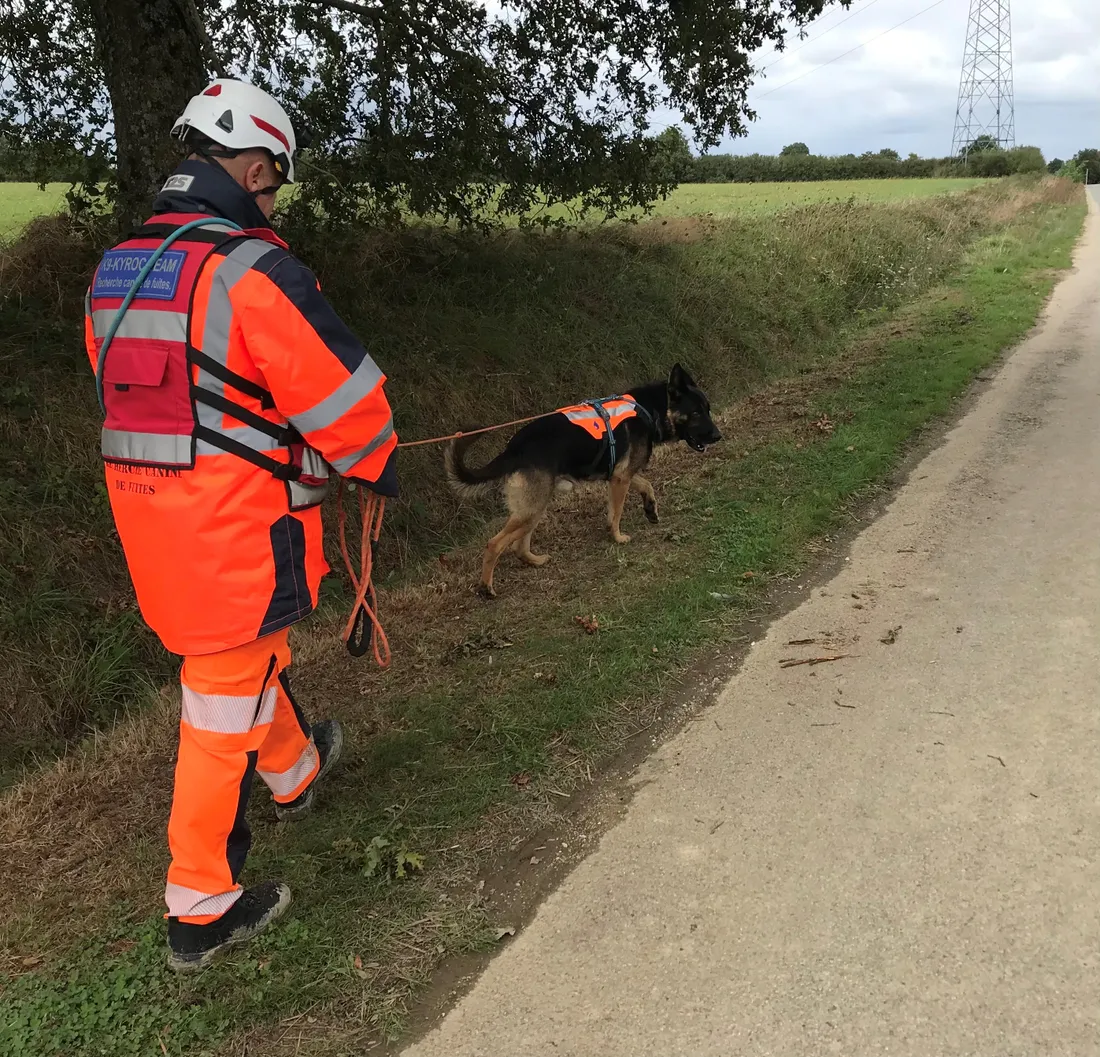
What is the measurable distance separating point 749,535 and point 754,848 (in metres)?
2.95

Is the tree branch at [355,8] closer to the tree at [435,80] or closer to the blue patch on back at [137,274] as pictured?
the tree at [435,80]

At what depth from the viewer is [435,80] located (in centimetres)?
813

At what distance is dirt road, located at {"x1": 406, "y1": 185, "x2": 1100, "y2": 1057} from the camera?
2.08 metres

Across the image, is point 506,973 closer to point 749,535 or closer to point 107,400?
point 107,400

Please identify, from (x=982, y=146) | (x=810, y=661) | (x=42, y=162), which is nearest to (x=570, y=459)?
(x=810, y=661)

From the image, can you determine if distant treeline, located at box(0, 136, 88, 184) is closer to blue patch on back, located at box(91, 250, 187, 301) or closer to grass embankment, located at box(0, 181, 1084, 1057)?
grass embankment, located at box(0, 181, 1084, 1057)

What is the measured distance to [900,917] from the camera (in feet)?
7.68

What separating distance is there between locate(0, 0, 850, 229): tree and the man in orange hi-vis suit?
18.5 feet

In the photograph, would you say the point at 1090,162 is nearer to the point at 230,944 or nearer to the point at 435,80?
the point at 435,80

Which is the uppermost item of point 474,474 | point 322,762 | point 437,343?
point 437,343

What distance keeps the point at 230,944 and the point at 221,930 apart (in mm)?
61

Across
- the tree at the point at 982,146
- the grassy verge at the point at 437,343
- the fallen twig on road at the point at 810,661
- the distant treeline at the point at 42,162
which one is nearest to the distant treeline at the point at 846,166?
the tree at the point at 982,146

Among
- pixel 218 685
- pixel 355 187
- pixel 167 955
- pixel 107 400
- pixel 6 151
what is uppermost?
pixel 6 151

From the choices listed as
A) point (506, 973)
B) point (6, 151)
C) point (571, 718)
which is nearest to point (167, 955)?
point (506, 973)
